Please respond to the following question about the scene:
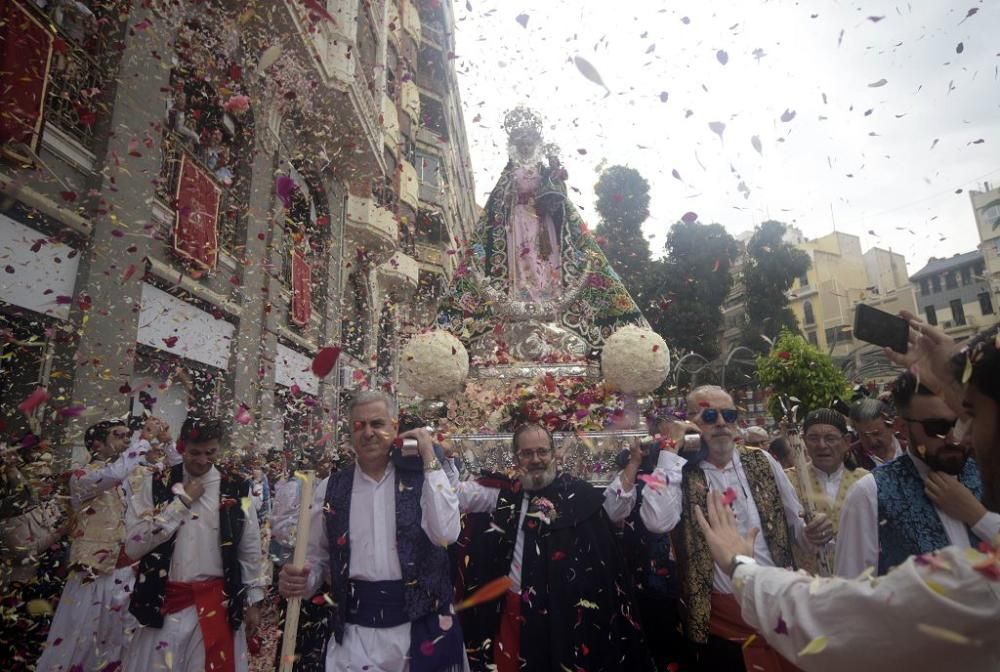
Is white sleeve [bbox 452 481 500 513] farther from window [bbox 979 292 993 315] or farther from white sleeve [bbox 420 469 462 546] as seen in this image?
window [bbox 979 292 993 315]

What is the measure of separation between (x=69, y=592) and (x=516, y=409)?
136 inches

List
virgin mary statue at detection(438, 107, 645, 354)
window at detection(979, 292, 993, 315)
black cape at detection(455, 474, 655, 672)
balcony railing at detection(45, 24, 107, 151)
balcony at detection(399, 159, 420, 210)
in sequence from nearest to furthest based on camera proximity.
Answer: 1. black cape at detection(455, 474, 655, 672)
2. virgin mary statue at detection(438, 107, 645, 354)
3. balcony railing at detection(45, 24, 107, 151)
4. balcony at detection(399, 159, 420, 210)
5. window at detection(979, 292, 993, 315)

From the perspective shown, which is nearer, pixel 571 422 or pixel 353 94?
pixel 571 422

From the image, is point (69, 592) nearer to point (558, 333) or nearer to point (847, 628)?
point (558, 333)

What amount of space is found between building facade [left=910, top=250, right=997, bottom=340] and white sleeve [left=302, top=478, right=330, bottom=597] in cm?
3576

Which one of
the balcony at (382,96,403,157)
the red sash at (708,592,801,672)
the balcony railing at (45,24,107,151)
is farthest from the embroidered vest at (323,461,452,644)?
the balcony at (382,96,403,157)

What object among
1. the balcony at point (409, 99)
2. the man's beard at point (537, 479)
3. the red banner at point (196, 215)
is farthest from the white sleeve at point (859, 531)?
the balcony at point (409, 99)

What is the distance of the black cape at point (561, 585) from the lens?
122 inches

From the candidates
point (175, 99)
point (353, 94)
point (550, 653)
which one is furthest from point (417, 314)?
point (550, 653)

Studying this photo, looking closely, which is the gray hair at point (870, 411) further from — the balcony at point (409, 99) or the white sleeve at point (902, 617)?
the balcony at point (409, 99)

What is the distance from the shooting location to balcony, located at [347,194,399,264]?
15.0 metres

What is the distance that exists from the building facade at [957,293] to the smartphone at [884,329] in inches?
1383

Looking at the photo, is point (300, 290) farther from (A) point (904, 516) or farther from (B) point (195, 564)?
(A) point (904, 516)

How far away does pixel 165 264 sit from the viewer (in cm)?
770
